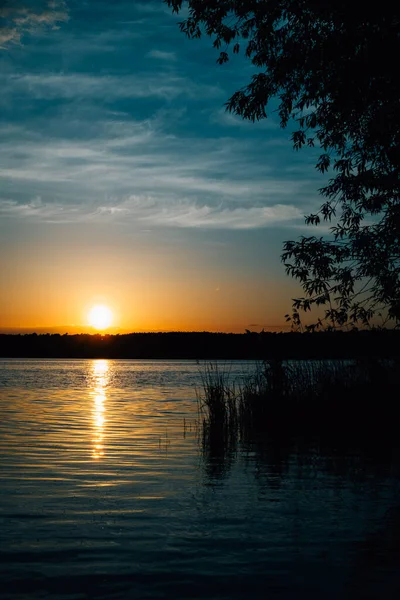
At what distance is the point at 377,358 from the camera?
61.1 feet

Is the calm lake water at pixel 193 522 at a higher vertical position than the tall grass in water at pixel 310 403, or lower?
lower

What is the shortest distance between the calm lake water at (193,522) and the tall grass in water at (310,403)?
2389mm

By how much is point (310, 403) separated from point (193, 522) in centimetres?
1121

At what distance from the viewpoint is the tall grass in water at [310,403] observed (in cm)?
1789

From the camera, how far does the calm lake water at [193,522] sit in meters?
6.09

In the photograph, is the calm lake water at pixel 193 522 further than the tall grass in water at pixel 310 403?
No

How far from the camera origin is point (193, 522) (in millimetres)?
8352

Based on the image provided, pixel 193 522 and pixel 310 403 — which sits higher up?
pixel 310 403

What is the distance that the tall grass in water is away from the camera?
17.9 m

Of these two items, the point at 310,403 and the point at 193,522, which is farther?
the point at 310,403

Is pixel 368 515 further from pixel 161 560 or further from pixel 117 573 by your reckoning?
pixel 117 573

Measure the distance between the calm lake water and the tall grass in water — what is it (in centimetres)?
239

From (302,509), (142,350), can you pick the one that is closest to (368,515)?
(302,509)

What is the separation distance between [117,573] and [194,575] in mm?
673
